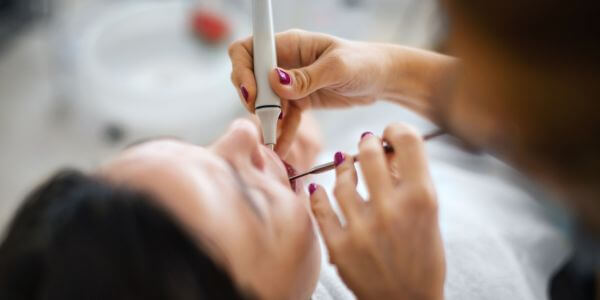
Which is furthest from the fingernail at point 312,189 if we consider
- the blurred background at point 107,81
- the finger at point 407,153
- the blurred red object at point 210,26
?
the blurred red object at point 210,26

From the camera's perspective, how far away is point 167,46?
1443 mm

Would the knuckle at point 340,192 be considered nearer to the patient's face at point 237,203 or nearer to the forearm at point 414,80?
the patient's face at point 237,203

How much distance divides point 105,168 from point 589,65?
45 centimetres

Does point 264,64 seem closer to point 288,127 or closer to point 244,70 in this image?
point 244,70

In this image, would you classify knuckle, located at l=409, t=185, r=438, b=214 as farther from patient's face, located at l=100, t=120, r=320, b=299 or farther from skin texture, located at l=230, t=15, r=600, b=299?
patient's face, located at l=100, t=120, r=320, b=299

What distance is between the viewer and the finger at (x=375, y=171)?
507 mm

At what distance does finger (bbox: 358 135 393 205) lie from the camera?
1.66 ft

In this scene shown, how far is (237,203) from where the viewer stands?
505 millimetres

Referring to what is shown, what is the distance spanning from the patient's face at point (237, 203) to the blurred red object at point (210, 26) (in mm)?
852

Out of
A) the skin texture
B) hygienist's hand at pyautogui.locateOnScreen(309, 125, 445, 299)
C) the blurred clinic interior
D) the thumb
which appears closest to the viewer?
the skin texture

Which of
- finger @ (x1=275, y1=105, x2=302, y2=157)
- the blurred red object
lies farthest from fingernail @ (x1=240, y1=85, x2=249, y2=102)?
the blurred red object

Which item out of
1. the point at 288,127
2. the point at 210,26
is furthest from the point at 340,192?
the point at 210,26

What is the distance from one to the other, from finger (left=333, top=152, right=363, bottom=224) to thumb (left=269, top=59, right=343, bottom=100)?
0.11m

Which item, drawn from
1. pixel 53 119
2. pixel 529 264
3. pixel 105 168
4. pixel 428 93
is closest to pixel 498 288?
pixel 529 264
